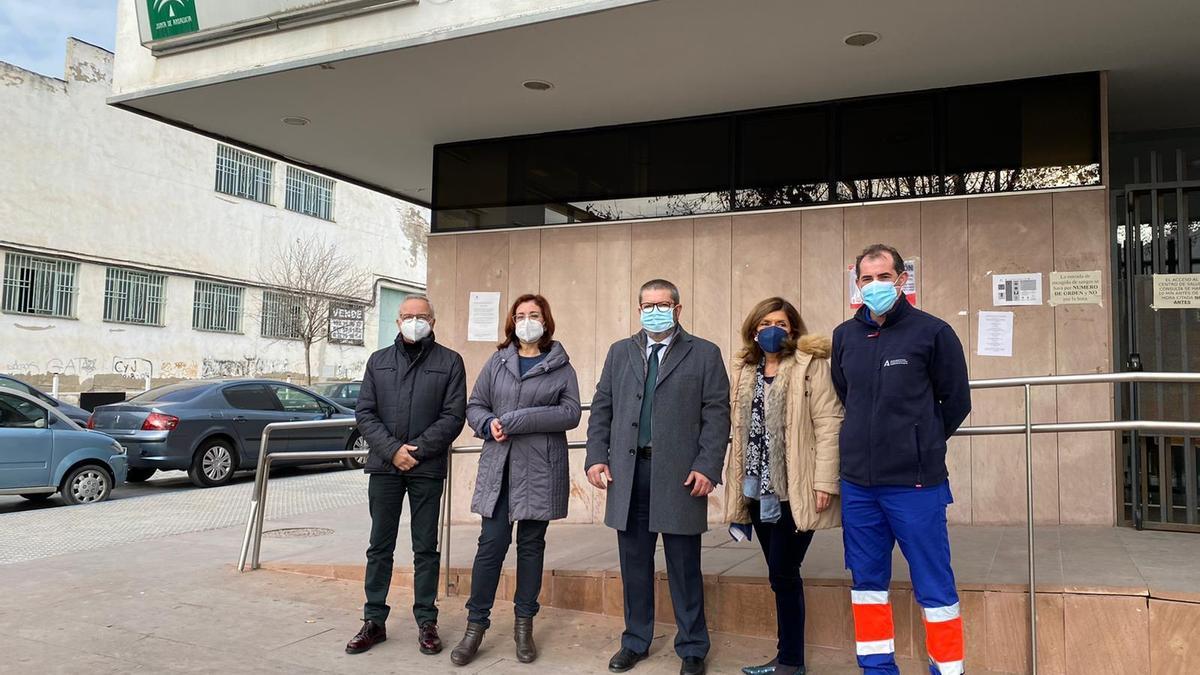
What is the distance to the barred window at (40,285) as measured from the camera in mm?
23203

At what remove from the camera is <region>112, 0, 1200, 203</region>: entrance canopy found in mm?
5543

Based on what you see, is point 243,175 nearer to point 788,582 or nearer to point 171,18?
point 171,18

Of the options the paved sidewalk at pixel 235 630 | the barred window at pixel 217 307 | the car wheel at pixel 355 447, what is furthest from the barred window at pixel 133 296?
the paved sidewalk at pixel 235 630

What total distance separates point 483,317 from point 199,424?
6.39 meters

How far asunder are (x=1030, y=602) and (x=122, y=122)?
94.4ft

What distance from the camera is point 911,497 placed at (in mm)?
3812

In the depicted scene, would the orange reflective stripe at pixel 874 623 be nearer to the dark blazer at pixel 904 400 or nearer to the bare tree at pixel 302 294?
the dark blazer at pixel 904 400

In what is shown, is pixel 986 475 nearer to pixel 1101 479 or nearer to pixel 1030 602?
pixel 1101 479

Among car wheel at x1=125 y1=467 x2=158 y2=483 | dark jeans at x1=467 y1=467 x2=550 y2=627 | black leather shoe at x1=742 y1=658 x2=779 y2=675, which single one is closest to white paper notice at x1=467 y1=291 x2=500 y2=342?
dark jeans at x1=467 y1=467 x2=550 y2=627

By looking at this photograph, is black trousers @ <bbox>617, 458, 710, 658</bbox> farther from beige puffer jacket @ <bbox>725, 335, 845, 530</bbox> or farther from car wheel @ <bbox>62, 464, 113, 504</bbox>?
car wheel @ <bbox>62, 464, 113, 504</bbox>

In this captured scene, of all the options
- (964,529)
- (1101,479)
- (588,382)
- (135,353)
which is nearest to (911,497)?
(964,529)

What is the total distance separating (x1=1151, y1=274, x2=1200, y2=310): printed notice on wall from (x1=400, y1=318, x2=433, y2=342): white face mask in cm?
535

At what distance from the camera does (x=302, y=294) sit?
30.5m

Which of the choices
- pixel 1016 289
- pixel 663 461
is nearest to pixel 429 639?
pixel 663 461
